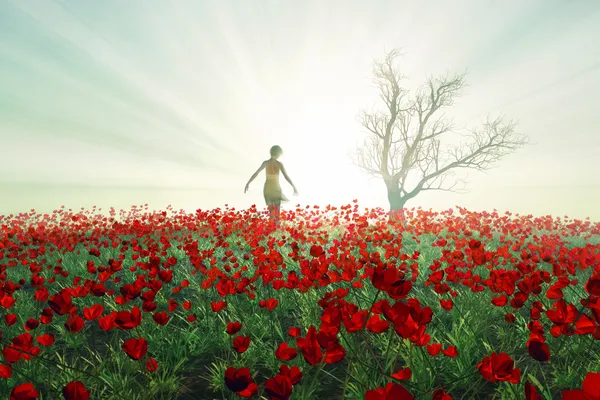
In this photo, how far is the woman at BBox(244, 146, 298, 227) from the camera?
10.6 m

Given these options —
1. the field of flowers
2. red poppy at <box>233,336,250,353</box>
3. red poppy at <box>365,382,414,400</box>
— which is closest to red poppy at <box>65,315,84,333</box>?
the field of flowers

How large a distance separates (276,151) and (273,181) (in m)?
0.92

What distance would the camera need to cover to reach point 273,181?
35.4ft

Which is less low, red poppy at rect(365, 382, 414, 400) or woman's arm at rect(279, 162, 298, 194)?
woman's arm at rect(279, 162, 298, 194)

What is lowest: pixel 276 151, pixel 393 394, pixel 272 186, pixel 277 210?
pixel 393 394

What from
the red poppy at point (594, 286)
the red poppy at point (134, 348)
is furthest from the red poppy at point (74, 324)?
the red poppy at point (594, 286)

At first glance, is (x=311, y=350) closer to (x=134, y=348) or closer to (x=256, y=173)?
(x=134, y=348)

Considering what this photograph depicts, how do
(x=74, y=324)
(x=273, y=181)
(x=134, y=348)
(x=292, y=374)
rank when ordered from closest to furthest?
(x=292, y=374) < (x=134, y=348) < (x=74, y=324) < (x=273, y=181)

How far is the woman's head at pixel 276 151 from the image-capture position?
10.9 meters

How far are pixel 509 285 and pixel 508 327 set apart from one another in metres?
1.43

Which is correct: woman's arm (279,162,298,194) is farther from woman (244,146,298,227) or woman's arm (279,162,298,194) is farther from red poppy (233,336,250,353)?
red poppy (233,336,250,353)

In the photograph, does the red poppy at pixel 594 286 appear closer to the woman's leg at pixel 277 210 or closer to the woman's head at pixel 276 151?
the woman's leg at pixel 277 210

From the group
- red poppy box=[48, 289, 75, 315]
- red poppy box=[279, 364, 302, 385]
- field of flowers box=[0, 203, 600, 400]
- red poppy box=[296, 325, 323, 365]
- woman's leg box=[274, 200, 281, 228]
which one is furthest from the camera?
woman's leg box=[274, 200, 281, 228]

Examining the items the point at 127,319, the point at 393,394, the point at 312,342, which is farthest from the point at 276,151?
the point at 393,394
